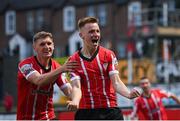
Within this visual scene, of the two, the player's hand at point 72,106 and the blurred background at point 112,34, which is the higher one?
the blurred background at point 112,34

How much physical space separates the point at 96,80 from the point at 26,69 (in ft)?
2.90

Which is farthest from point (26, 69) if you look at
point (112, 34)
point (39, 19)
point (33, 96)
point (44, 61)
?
point (39, 19)

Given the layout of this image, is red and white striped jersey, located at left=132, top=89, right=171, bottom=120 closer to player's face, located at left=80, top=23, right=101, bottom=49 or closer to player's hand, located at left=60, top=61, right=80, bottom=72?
player's face, located at left=80, top=23, right=101, bottom=49

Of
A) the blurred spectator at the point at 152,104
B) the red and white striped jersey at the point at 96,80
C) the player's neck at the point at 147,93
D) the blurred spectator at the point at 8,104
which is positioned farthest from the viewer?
the blurred spectator at the point at 8,104

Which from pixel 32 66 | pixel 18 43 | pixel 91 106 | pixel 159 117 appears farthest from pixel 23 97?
pixel 18 43

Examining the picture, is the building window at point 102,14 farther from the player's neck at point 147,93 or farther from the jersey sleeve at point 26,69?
the jersey sleeve at point 26,69

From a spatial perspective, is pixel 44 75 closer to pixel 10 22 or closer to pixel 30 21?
pixel 30 21

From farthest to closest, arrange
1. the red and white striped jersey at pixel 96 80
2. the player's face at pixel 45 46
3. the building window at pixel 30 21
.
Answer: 1. the building window at pixel 30 21
2. the player's face at pixel 45 46
3. the red and white striped jersey at pixel 96 80

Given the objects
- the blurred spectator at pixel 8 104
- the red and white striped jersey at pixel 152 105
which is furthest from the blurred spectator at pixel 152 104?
the blurred spectator at pixel 8 104

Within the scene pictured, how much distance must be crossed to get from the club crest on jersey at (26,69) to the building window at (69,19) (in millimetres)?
54064

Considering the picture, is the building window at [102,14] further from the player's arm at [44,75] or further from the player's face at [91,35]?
the player's face at [91,35]

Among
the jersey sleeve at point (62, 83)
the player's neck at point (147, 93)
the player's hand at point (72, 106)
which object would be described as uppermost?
the player's neck at point (147, 93)

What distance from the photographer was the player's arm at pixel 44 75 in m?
6.47

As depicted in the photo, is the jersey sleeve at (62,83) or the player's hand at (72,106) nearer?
the player's hand at (72,106)
